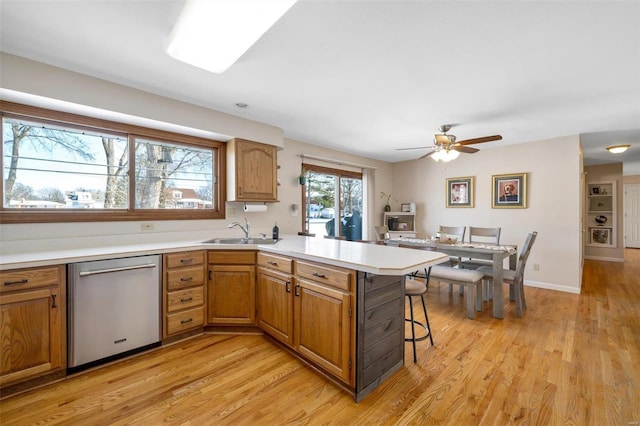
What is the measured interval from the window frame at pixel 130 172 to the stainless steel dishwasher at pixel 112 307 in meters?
0.71

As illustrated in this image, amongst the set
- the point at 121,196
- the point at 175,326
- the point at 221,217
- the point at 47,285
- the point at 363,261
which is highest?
the point at 121,196

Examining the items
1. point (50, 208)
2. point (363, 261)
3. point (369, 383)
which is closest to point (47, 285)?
point (50, 208)

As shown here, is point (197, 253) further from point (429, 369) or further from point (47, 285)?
point (429, 369)

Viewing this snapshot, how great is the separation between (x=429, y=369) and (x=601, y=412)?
38.6 inches

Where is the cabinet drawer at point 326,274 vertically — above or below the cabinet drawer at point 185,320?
above

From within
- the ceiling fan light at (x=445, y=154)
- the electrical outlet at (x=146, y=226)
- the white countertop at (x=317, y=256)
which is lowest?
the white countertop at (x=317, y=256)

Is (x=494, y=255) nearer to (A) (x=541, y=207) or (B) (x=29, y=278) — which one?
(A) (x=541, y=207)

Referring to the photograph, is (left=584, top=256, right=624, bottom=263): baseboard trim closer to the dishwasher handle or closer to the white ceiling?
the white ceiling

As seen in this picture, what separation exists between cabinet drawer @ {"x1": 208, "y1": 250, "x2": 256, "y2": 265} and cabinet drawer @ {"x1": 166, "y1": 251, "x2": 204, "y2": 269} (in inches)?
4.0

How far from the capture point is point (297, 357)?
7.39 feet

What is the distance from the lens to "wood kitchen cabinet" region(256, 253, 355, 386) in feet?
5.91

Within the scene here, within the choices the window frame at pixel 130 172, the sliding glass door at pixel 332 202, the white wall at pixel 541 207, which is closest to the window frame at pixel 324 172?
the sliding glass door at pixel 332 202

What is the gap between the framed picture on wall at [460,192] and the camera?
5.03 meters

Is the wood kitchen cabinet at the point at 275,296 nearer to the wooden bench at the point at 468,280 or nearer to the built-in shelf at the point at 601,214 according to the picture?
the wooden bench at the point at 468,280
